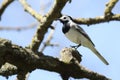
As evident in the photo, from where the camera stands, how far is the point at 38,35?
154 inches

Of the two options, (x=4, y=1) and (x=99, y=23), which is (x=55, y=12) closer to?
(x=99, y=23)

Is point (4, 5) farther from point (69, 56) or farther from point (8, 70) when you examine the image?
point (8, 70)

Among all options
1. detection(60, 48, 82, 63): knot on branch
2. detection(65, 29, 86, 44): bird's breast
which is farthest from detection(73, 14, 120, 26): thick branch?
detection(65, 29, 86, 44): bird's breast

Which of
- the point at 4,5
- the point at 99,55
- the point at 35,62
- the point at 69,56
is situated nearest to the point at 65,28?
the point at 99,55

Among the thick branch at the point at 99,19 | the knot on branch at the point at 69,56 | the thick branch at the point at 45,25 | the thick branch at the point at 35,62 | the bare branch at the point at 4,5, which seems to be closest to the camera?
the thick branch at the point at 35,62

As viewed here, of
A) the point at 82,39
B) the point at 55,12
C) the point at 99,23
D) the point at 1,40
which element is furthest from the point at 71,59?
the point at 82,39

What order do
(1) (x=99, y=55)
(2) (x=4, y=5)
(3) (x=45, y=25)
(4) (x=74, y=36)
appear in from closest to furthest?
(3) (x=45, y=25) → (2) (x=4, y=5) → (1) (x=99, y=55) → (4) (x=74, y=36)

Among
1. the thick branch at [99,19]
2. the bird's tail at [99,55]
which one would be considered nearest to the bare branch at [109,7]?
the thick branch at [99,19]

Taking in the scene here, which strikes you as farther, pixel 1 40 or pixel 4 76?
pixel 4 76

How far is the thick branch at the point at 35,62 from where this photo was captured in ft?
7.75

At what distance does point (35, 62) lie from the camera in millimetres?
2494

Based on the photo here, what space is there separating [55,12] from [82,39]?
257 cm

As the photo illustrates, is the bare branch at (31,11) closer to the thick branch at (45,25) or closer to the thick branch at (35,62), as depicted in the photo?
the thick branch at (45,25)

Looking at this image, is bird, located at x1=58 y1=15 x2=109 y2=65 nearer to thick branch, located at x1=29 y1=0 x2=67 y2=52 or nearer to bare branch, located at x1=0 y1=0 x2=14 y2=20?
bare branch, located at x1=0 y1=0 x2=14 y2=20
